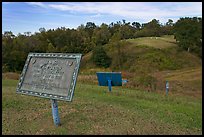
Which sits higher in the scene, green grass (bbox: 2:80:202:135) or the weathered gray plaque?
the weathered gray plaque

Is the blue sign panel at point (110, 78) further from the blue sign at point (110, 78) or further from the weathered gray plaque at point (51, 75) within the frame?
the weathered gray plaque at point (51, 75)

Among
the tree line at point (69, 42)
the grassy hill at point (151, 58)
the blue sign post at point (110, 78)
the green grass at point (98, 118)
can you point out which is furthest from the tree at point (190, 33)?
the green grass at point (98, 118)

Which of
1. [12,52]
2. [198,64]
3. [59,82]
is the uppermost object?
[59,82]

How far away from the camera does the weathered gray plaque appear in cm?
595

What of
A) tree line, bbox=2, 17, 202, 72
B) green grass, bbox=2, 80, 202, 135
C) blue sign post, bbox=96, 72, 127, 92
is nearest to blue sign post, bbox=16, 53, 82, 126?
green grass, bbox=2, 80, 202, 135

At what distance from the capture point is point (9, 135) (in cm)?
606

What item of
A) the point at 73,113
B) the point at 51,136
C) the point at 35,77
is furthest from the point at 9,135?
the point at 73,113

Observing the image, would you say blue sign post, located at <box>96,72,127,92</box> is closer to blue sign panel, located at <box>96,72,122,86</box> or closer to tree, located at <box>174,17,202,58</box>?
blue sign panel, located at <box>96,72,122,86</box>

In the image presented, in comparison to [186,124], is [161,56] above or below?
below

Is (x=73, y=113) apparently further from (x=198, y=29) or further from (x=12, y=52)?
(x=198, y=29)

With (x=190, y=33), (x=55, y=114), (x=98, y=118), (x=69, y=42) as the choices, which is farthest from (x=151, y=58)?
(x=55, y=114)

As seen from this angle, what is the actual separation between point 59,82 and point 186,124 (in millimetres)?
3548

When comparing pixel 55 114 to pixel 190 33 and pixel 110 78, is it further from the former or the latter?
pixel 190 33

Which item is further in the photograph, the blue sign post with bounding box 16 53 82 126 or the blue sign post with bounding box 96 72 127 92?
the blue sign post with bounding box 96 72 127 92
